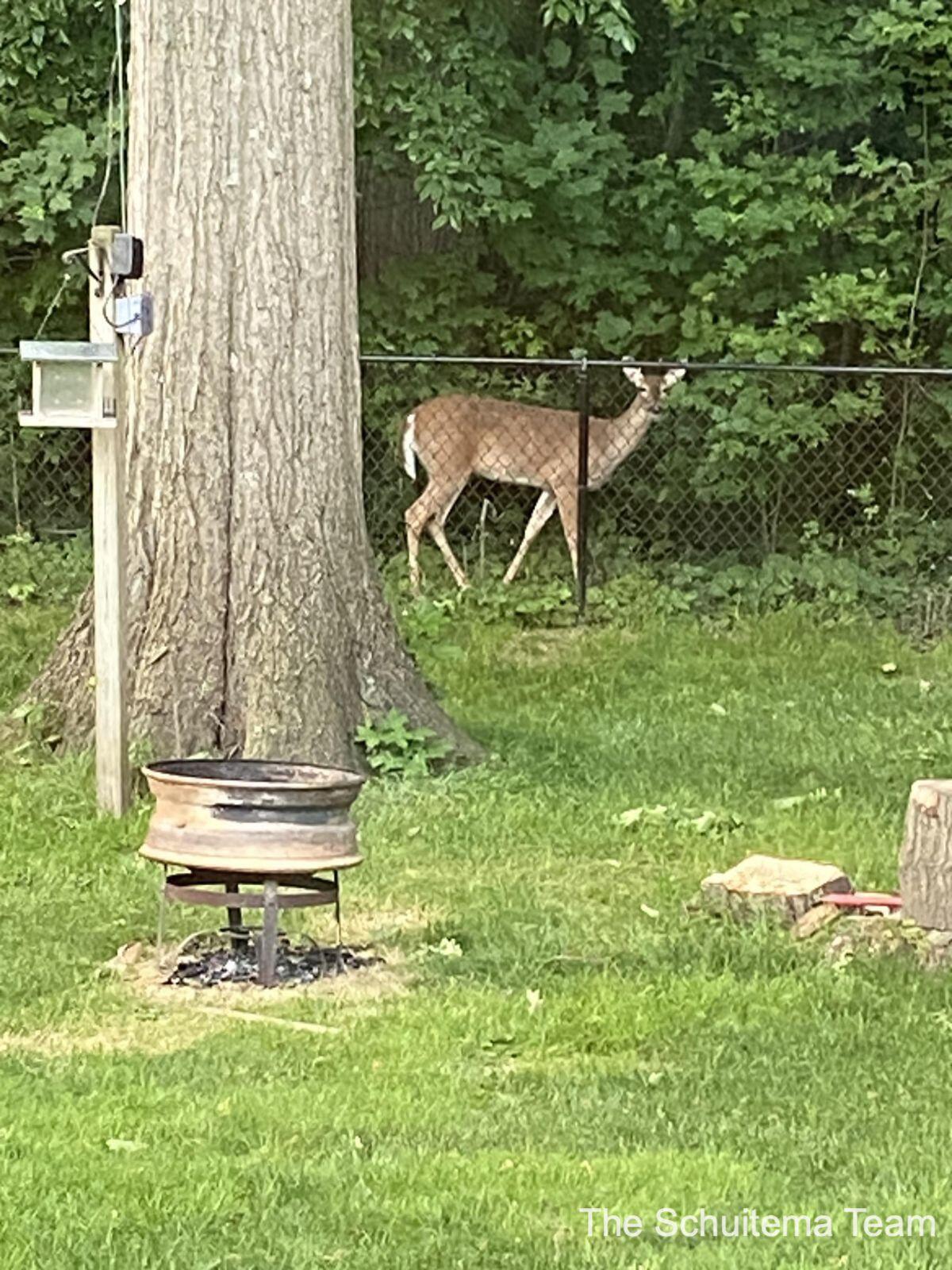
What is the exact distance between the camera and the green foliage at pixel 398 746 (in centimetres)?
863

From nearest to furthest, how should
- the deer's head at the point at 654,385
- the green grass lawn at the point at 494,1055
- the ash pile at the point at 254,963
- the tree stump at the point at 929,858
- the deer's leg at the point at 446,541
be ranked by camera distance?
the green grass lawn at the point at 494,1055 → the ash pile at the point at 254,963 → the tree stump at the point at 929,858 → the deer's leg at the point at 446,541 → the deer's head at the point at 654,385

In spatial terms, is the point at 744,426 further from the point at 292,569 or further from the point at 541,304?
the point at 292,569

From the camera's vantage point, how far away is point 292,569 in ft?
28.2

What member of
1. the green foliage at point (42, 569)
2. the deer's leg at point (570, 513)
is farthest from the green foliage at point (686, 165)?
the green foliage at point (42, 569)

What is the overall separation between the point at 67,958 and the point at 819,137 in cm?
1021

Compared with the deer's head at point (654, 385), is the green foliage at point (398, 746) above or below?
below

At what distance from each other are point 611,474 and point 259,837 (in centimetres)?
875

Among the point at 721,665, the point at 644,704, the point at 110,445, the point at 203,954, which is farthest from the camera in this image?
the point at 721,665

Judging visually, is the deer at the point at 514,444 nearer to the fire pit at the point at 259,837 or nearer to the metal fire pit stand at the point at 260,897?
the metal fire pit stand at the point at 260,897

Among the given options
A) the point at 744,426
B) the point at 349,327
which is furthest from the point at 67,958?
the point at 744,426

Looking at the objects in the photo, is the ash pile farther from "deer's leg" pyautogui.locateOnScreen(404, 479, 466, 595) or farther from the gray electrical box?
"deer's leg" pyautogui.locateOnScreen(404, 479, 466, 595)

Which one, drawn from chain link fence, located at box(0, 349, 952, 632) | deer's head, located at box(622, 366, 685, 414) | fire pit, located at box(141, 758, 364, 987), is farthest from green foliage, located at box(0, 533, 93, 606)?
fire pit, located at box(141, 758, 364, 987)

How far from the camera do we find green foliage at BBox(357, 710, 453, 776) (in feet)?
28.3

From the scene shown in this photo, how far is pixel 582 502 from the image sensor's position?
13844 millimetres
